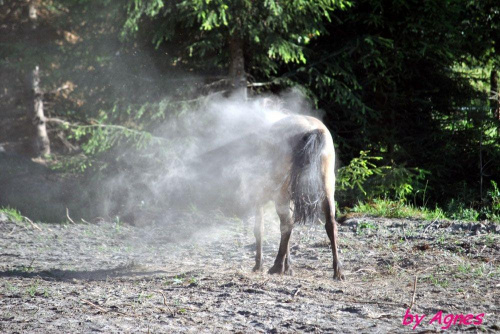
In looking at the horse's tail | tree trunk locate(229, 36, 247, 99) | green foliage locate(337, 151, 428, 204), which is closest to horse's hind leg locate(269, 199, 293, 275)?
the horse's tail

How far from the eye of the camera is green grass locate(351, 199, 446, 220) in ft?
29.8

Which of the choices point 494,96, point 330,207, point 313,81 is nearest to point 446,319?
point 330,207

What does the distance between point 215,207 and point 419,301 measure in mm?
6022

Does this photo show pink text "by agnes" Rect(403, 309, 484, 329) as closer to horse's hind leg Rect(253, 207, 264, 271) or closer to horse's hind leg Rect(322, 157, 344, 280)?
horse's hind leg Rect(322, 157, 344, 280)

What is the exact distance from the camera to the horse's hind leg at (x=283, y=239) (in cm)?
602

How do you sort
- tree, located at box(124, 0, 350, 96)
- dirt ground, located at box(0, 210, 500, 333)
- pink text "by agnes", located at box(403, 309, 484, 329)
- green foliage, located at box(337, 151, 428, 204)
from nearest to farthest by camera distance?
pink text "by agnes", located at box(403, 309, 484, 329) → dirt ground, located at box(0, 210, 500, 333) → tree, located at box(124, 0, 350, 96) → green foliage, located at box(337, 151, 428, 204)

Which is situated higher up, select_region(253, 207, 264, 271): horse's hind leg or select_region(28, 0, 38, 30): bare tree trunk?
select_region(28, 0, 38, 30): bare tree trunk

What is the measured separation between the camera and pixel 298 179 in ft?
18.8

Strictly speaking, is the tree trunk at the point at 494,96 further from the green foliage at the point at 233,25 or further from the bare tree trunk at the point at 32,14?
the bare tree trunk at the point at 32,14

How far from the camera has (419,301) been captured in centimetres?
474

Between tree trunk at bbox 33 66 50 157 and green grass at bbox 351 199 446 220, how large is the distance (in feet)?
27.1

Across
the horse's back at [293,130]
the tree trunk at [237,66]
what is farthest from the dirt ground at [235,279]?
the tree trunk at [237,66]

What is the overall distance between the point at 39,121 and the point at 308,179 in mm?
10142

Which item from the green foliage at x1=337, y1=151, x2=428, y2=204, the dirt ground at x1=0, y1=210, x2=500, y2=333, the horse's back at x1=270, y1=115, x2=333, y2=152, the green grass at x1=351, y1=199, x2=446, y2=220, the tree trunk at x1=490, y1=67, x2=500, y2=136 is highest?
the tree trunk at x1=490, y1=67, x2=500, y2=136
